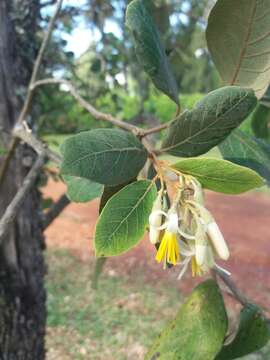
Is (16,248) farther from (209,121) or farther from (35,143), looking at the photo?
(209,121)

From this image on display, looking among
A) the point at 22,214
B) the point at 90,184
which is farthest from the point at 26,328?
the point at 90,184

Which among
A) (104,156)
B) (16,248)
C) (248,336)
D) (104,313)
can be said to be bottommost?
(104,313)

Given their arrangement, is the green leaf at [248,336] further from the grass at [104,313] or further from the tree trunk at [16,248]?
the grass at [104,313]

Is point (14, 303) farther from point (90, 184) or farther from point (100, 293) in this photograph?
point (100, 293)

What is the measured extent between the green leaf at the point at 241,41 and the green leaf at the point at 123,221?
178mm

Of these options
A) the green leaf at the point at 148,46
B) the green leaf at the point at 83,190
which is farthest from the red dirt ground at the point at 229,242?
the green leaf at the point at 148,46

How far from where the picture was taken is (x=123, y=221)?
1.68ft

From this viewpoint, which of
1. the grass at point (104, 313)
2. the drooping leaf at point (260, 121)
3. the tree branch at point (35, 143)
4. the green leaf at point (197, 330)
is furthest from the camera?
the grass at point (104, 313)

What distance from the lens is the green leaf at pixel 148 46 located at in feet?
1.83

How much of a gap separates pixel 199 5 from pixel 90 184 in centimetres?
218

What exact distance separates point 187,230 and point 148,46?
22cm

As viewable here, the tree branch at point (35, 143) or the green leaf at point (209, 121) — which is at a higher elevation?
the green leaf at point (209, 121)

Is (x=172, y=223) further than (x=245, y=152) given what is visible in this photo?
No

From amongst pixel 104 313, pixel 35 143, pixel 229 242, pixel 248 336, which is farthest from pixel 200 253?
pixel 229 242
